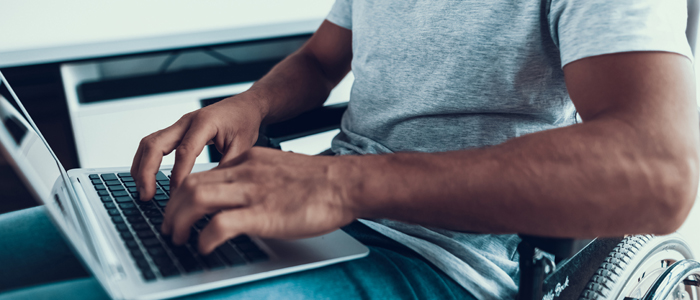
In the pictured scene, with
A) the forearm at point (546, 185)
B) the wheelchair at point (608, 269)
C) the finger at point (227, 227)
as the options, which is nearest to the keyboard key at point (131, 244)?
the finger at point (227, 227)

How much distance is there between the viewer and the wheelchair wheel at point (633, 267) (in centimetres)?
52

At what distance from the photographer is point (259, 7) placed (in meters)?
1.88

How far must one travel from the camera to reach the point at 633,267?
0.54 metres

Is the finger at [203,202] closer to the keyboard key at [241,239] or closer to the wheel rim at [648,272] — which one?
the keyboard key at [241,239]

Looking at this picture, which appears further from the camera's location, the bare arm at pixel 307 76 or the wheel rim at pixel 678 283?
the bare arm at pixel 307 76

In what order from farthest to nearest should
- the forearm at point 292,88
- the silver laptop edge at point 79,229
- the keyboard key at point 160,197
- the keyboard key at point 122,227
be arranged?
1. the forearm at point 292,88
2. the keyboard key at point 160,197
3. the keyboard key at point 122,227
4. the silver laptop edge at point 79,229

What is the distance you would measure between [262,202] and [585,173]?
10.8 inches

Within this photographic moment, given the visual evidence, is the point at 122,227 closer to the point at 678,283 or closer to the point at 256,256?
the point at 256,256

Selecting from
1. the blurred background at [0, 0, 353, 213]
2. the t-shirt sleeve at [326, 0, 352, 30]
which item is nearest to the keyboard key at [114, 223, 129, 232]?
the t-shirt sleeve at [326, 0, 352, 30]

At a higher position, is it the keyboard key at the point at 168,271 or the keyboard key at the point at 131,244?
the keyboard key at the point at 168,271

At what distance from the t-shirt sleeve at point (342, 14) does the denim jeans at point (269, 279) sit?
0.47 m

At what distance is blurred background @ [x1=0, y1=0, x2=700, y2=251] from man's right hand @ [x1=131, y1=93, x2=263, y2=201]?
0.76m

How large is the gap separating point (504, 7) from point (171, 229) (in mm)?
460

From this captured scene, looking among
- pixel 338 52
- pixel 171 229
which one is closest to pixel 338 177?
pixel 171 229
